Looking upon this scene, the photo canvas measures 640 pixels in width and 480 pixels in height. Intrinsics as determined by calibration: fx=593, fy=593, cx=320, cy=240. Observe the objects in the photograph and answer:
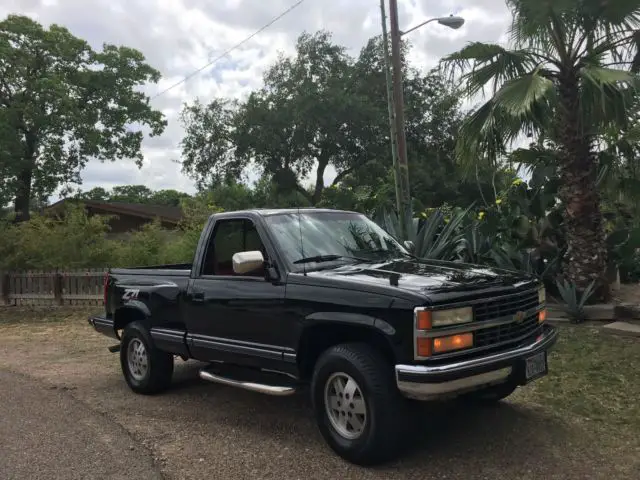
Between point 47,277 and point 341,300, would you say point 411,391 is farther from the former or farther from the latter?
point 47,277

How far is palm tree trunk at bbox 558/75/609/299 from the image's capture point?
8.82 meters

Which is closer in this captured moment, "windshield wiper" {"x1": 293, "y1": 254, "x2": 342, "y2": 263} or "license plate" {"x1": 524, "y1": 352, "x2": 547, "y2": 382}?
"license plate" {"x1": 524, "y1": 352, "x2": 547, "y2": 382}

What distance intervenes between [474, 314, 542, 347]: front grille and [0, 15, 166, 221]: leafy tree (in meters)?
19.6

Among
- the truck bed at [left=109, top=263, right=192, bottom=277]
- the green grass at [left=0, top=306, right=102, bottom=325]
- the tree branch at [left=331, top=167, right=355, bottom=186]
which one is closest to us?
the truck bed at [left=109, top=263, right=192, bottom=277]

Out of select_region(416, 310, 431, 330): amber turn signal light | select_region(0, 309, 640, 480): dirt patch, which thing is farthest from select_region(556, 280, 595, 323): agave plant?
select_region(416, 310, 431, 330): amber turn signal light

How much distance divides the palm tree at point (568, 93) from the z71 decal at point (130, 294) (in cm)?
546

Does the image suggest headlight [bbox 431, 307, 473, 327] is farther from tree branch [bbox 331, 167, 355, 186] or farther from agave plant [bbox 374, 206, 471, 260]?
tree branch [bbox 331, 167, 355, 186]

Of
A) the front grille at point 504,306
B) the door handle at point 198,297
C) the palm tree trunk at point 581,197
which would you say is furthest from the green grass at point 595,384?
the door handle at point 198,297

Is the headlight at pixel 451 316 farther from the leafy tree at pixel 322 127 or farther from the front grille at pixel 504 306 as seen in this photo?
the leafy tree at pixel 322 127

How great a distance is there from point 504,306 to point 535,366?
1.73ft

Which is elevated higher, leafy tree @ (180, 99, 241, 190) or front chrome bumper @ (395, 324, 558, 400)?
leafy tree @ (180, 99, 241, 190)

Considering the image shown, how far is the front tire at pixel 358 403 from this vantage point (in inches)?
154

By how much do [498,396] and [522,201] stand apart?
5594 mm

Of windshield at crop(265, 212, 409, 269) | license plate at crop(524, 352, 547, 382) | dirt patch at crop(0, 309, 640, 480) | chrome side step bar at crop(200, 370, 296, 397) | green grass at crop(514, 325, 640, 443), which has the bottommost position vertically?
dirt patch at crop(0, 309, 640, 480)
